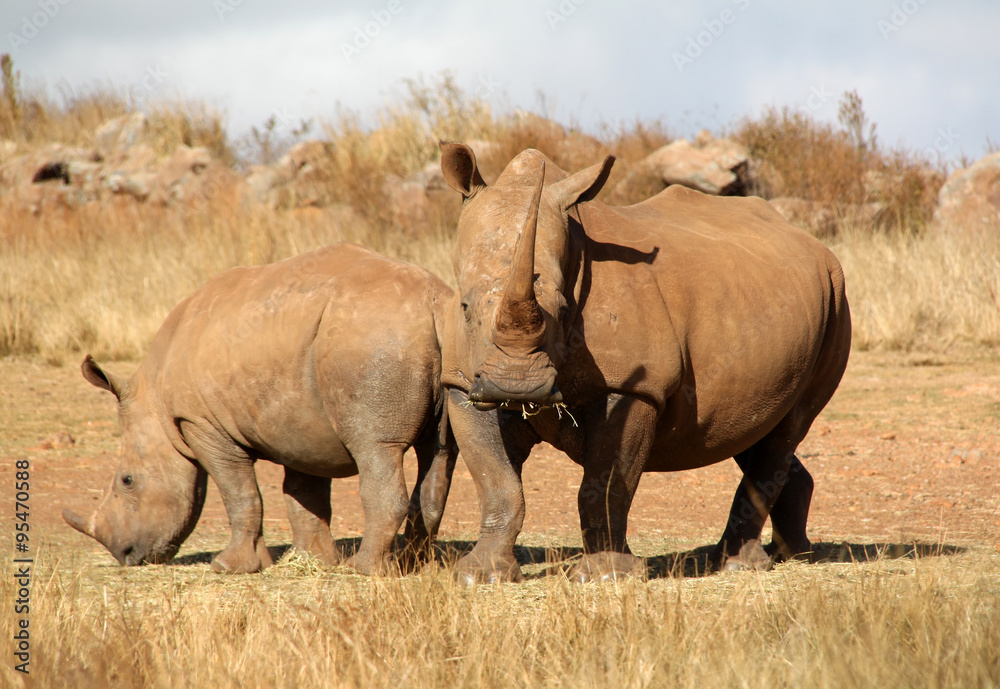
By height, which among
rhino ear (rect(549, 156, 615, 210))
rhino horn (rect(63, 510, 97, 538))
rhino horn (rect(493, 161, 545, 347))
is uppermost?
rhino ear (rect(549, 156, 615, 210))

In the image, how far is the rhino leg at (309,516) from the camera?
5.79 m

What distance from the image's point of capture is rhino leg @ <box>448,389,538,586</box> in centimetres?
440

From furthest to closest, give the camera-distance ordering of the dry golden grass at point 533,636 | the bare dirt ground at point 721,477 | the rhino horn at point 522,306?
the bare dirt ground at point 721,477 < the rhino horn at point 522,306 < the dry golden grass at point 533,636

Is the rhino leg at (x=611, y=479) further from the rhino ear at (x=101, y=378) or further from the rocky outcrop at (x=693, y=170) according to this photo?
the rocky outcrop at (x=693, y=170)

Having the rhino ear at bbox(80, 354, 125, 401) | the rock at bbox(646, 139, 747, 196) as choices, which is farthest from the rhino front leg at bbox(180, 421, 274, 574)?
the rock at bbox(646, 139, 747, 196)

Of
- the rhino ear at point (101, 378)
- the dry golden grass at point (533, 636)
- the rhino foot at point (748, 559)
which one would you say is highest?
the rhino ear at point (101, 378)

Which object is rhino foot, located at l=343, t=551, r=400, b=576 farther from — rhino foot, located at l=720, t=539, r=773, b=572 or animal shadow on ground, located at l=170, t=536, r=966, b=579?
rhino foot, located at l=720, t=539, r=773, b=572

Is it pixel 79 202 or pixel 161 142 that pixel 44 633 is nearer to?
pixel 79 202

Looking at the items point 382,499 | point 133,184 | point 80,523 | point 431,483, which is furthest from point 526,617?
point 133,184

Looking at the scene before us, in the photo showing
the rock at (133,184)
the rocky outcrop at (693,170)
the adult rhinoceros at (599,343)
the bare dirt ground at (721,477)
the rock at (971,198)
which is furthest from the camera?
the rock at (133,184)

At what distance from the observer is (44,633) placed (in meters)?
3.73

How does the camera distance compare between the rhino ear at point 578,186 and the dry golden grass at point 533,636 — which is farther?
the rhino ear at point 578,186

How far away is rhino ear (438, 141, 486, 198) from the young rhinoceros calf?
27.2 inches

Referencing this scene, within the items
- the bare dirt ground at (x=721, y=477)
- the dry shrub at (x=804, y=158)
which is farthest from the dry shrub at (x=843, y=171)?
the bare dirt ground at (x=721, y=477)
